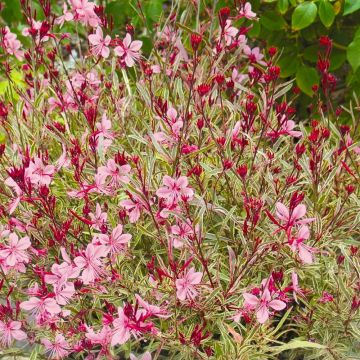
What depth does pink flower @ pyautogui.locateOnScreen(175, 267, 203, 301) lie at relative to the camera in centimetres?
159

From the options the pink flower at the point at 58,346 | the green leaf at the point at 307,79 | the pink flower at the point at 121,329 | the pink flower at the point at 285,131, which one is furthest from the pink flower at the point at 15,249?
the green leaf at the point at 307,79

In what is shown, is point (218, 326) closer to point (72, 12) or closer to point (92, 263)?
point (92, 263)

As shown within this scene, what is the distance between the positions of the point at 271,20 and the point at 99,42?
1.12 m

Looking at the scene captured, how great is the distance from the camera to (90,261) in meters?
1.63

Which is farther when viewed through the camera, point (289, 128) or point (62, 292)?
point (289, 128)

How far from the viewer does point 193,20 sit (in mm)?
3316

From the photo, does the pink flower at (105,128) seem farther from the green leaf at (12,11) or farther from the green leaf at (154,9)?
the green leaf at (12,11)

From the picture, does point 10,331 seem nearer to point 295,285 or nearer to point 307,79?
point 295,285

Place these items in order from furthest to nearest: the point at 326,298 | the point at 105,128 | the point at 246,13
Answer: the point at 246,13
the point at 105,128
the point at 326,298

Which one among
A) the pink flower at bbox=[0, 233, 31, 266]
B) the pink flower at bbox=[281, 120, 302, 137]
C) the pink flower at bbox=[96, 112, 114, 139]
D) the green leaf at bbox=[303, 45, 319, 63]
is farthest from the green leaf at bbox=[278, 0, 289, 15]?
the pink flower at bbox=[0, 233, 31, 266]

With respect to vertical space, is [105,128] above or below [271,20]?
above

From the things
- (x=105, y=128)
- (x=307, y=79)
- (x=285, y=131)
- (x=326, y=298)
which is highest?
(x=105, y=128)

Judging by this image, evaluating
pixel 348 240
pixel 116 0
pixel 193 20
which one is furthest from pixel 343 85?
pixel 348 240

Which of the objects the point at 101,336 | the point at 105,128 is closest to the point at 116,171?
the point at 105,128
